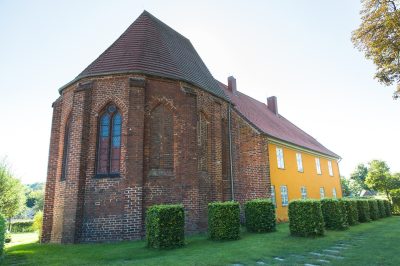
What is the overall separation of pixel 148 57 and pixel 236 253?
939 cm

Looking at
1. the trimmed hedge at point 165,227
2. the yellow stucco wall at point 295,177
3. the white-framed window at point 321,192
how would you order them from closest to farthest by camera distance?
the trimmed hedge at point 165,227 < the yellow stucco wall at point 295,177 < the white-framed window at point 321,192

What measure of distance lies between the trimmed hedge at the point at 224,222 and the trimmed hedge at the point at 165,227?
1.47m

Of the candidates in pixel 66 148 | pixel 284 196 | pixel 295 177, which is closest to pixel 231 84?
pixel 295 177

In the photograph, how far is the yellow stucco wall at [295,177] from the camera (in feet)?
60.0

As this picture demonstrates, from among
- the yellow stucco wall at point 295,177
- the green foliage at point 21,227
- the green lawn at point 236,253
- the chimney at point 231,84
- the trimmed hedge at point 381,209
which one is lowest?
the green foliage at point 21,227

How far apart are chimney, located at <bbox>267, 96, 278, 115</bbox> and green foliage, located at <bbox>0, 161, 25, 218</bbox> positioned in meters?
28.1

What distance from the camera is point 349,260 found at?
279 inches

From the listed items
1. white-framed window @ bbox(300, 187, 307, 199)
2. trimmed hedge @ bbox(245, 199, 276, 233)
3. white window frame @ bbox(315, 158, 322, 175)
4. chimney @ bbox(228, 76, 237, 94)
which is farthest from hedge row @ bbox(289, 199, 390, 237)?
chimney @ bbox(228, 76, 237, 94)

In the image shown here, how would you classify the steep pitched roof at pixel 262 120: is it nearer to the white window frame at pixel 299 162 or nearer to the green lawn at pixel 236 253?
the white window frame at pixel 299 162

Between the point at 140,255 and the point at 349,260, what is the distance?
17.7ft

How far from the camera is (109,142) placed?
483 inches

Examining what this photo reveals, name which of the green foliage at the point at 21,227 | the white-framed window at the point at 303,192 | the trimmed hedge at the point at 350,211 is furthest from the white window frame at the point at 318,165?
the green foliage at the point at 21,227

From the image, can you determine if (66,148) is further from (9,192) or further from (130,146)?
(9,192)

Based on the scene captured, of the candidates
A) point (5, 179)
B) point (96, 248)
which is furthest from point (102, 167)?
point (5, 179)
